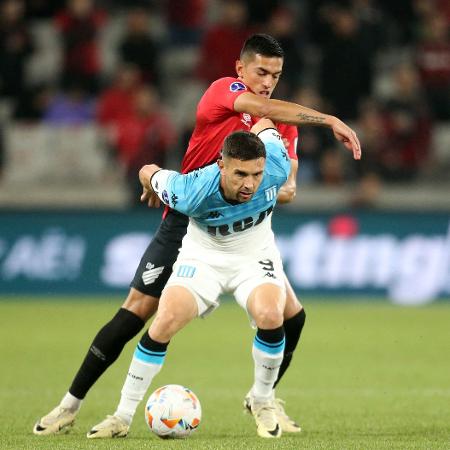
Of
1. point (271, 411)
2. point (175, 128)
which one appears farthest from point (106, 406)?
point (175, 128)

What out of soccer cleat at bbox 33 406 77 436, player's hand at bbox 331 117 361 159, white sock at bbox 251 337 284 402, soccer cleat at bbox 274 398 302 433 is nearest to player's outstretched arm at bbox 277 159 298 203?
player's hand at bbox 331 117 361 159

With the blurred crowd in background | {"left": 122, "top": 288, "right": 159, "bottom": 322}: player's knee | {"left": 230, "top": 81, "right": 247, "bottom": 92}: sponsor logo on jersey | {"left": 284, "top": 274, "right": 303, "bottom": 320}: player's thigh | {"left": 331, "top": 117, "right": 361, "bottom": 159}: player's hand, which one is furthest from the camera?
the blurred crowd in background

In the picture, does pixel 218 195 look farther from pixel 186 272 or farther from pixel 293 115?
pixel 293 115

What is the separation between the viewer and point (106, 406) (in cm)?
779

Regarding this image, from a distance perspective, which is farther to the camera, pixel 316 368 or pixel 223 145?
pixel 316 368

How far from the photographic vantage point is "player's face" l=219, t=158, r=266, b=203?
6.20 m

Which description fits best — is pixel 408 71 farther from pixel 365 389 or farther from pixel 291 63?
pixel 365 389

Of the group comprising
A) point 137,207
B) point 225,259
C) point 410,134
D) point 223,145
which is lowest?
point 137,207

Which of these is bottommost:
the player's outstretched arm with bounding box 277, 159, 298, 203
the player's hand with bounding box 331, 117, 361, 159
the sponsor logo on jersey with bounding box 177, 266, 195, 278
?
the sponsor logo on jersey with bounding box 177, 266, 195, 278

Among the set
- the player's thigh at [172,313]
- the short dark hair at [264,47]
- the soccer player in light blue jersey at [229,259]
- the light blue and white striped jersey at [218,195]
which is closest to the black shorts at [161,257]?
the soccer player in light blue jersey at [229,259]

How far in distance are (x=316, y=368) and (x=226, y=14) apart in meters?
7.55

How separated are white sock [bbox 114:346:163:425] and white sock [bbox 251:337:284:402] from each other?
22.1 inches

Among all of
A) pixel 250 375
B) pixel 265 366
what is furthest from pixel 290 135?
pixel 250 375

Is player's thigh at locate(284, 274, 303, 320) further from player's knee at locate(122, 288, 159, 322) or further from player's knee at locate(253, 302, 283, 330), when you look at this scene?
player's knee at locate(122, 288, 159, 322)
